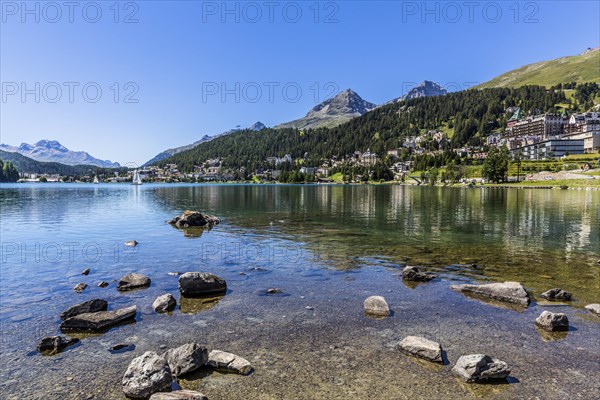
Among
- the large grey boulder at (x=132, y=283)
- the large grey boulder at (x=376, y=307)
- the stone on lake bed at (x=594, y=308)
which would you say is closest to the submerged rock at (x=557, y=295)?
the stone on lake bed at (x=594, y=308)

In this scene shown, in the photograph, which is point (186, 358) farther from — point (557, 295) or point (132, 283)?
point (557, 295)

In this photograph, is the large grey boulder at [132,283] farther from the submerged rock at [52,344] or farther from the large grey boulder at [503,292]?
the large grey boulder at [503,292]

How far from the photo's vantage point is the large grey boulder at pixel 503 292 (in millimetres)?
20031

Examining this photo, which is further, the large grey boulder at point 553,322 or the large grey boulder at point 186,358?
the large grey boulder at point 553,322

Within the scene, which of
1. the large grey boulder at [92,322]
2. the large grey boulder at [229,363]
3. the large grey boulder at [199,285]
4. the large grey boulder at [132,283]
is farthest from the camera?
the large grey boulder at [132,283]

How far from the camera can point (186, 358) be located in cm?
1288

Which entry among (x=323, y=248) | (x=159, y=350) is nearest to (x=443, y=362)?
(x=159, y=350)

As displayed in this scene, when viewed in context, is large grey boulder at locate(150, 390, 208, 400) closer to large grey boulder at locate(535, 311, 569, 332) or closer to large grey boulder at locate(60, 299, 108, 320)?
large grey boulder at locate(60, 299, 108, 320)

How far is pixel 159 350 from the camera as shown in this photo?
14.6 meters

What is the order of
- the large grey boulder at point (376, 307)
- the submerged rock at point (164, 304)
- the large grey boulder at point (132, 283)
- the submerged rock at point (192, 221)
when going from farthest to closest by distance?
the submerged rock at point (192, 221), the large grey boulder at point (132, 283), the submerged rock at point (164, 304), the large grey boulder at point (376, 307)

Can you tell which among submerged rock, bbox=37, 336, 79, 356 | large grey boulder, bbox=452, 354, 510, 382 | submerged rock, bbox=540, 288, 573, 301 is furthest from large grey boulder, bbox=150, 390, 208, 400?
submerged rock, bbox=540, 288, 573, 301

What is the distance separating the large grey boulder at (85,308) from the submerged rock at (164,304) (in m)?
2.58

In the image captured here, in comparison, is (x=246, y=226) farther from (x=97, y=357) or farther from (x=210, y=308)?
(x=97, y=357)

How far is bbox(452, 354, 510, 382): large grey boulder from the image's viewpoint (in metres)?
12.1
